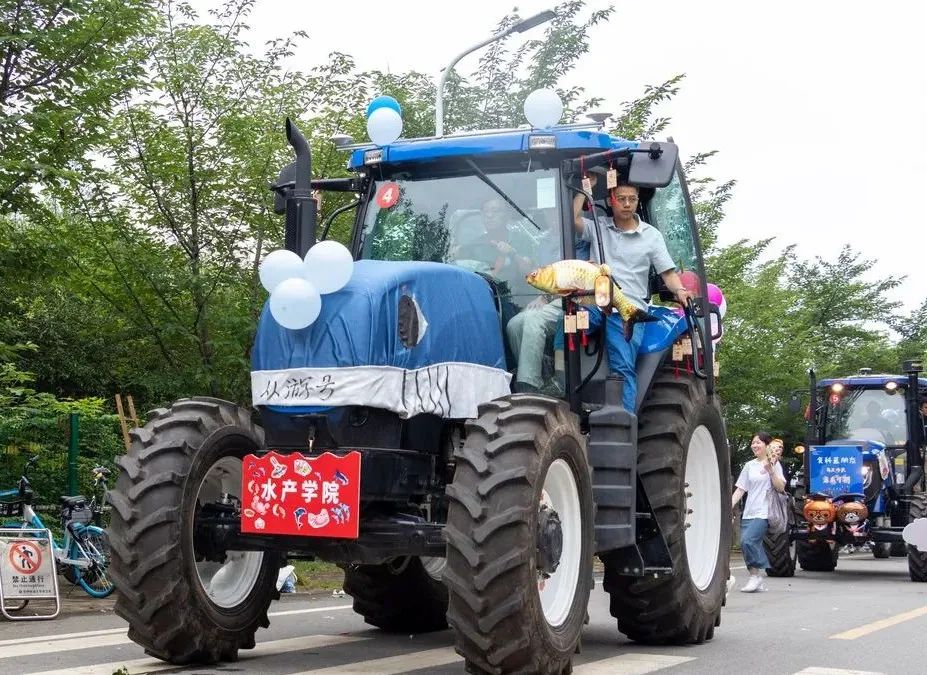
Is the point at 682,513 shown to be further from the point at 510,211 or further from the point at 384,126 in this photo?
the point at 384,126

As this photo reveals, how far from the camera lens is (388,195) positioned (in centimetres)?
876

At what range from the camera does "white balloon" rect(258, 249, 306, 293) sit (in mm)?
7242

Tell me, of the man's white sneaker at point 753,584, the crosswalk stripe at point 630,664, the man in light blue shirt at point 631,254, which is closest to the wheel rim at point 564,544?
the crosswalk stripe at point 630,664

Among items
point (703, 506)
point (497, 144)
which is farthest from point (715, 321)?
point (497, 144)

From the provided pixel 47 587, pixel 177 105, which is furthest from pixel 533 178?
pixel 177 105

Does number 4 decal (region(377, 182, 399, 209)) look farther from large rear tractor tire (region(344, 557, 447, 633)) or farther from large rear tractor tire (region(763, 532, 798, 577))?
large rear tractor tire (region(763, 532, 798, 577))

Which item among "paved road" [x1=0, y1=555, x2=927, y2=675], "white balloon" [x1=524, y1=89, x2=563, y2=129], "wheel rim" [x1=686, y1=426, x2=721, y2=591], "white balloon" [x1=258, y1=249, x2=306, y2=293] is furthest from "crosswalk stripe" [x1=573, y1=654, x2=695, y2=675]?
"white balloon" [x1=524, y1=89, x2=563, y2=129]

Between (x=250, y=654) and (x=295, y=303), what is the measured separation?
2.44m

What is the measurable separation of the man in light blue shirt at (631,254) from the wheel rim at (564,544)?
3.57 ft

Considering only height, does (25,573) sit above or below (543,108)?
below

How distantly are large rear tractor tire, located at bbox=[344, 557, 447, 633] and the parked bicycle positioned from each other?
3889mm

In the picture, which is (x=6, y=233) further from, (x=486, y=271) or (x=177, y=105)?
(x=486, y=271)

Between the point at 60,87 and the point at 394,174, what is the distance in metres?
5.74

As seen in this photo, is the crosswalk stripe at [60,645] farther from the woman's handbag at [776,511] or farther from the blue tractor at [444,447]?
the woman's handbag at [776,511]
